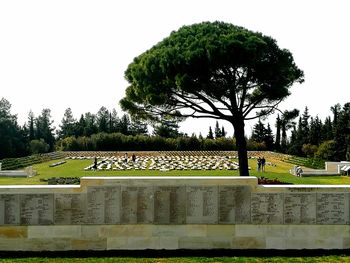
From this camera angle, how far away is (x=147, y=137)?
216ft

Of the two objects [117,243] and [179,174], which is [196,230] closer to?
[117,243]

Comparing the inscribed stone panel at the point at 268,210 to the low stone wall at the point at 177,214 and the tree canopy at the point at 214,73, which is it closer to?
the low stone wall at the point at 177,214

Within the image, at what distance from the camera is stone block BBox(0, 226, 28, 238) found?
8.69m

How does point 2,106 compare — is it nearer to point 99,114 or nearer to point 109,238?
point 99,114

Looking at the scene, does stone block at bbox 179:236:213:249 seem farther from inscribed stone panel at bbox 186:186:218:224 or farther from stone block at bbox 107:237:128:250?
stone block at bbox 107:237:128:250

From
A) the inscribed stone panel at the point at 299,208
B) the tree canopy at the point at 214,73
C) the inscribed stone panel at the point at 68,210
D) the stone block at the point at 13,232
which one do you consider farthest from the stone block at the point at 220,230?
the tree canopy at the point at 214,73

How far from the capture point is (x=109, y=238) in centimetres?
874

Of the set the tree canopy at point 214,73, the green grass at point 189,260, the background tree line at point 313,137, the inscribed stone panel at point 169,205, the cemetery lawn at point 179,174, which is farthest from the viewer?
the background tree line at point 313,137

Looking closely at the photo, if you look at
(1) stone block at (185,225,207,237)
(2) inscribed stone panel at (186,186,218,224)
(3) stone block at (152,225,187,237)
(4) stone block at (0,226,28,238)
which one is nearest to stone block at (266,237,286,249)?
(2) inscribed stone panel at (186,186,218,224)

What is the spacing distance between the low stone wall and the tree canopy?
39.8 ft

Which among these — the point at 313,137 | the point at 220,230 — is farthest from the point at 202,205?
the point at 313,137

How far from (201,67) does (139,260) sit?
14036mm

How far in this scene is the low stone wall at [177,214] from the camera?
343 inches

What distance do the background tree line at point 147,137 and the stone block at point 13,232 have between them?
2565 cm
